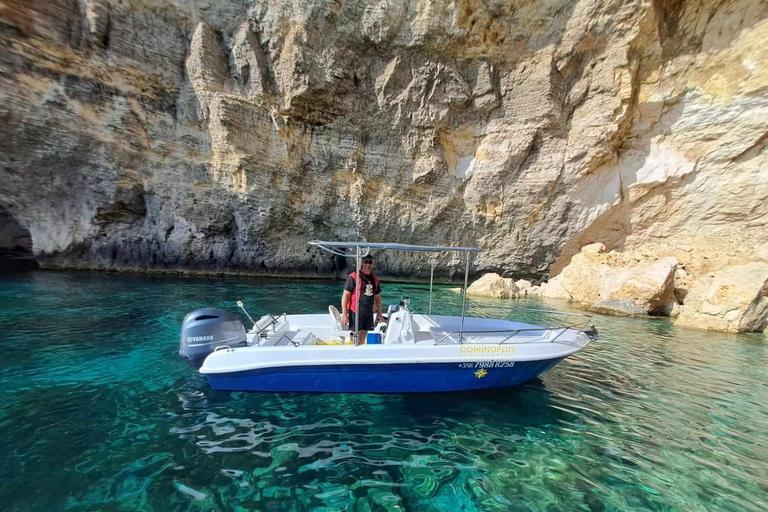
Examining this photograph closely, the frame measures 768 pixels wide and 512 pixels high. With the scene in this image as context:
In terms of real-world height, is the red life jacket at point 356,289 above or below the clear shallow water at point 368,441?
above

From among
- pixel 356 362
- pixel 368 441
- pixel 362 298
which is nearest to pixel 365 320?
pixel 362 298

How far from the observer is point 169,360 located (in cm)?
522

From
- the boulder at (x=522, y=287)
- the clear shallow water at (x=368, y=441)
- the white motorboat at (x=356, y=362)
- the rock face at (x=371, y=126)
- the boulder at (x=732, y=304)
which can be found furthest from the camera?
the boulder at (x=522, y=287)

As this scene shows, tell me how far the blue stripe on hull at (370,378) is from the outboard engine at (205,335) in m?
0.37

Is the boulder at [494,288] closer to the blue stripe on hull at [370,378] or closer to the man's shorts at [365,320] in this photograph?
the man's shorts at [365,320]

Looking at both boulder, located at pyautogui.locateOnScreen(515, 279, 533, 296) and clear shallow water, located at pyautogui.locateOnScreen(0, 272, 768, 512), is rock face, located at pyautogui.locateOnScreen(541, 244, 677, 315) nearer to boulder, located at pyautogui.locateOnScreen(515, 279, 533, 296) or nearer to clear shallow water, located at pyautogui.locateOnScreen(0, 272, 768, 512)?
boulder, located at pyautogui.locateOnScreen(515, 279, 533, 296)

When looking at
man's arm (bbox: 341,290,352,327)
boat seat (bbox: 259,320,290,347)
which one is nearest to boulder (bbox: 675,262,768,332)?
man's arm (bbox: 341,290,352,327)

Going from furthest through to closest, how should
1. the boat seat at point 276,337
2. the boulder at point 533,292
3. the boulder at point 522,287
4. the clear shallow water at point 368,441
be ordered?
the boulder at point 533,292
the boulder at point 522,287
the boat seat at point 276,337
the clear shallow water at point 368,441

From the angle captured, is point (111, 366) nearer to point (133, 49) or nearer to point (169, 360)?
point (169, 360)

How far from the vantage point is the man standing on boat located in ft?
15.7

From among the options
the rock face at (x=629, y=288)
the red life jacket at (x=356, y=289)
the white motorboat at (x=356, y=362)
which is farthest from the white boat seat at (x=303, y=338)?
the rock face at (x=629, y=288)

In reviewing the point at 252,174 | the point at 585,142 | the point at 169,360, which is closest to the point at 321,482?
the point at 169,360

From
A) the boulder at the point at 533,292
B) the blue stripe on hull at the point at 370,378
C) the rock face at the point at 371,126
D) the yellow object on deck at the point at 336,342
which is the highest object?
the rock face at the point at 371,126

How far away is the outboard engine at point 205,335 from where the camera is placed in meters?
4.18
